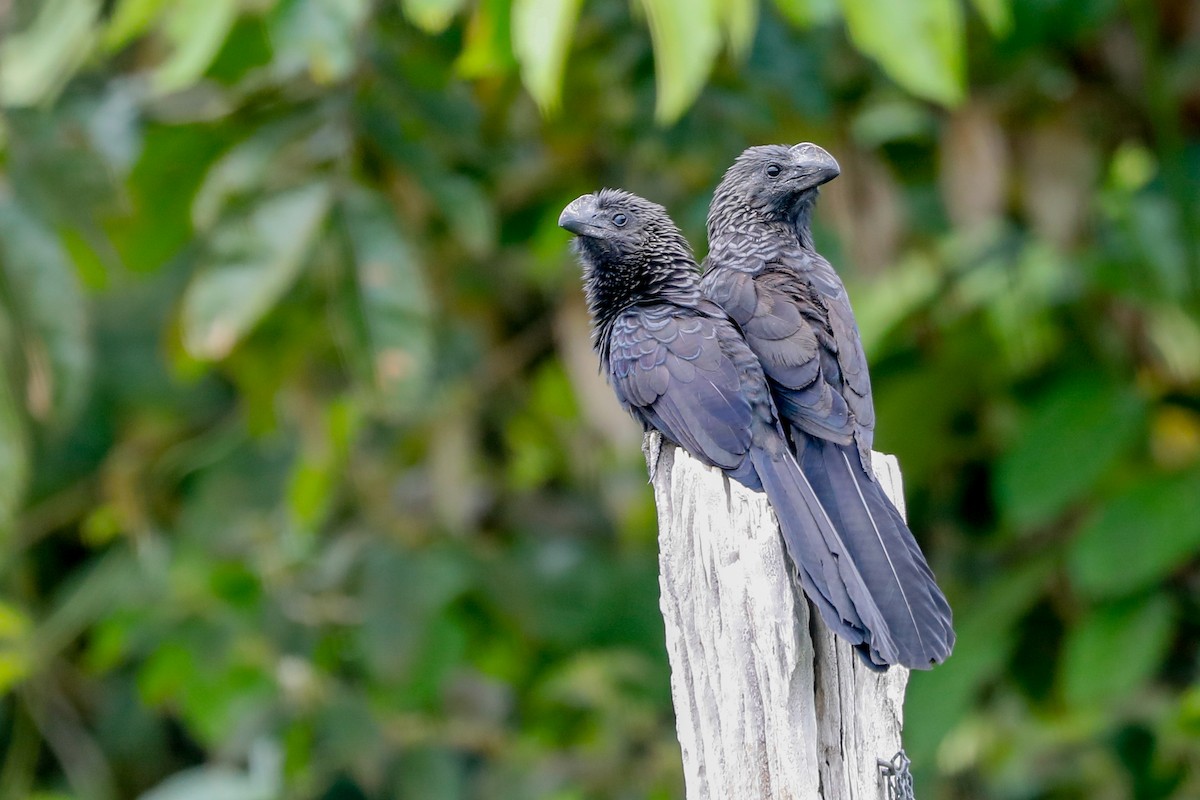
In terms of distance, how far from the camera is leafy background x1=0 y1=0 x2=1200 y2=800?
151 inches

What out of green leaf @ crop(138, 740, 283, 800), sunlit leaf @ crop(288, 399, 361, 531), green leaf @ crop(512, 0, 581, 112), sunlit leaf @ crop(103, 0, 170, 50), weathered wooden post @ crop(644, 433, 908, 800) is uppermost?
sunlit leaf @ crop(103, 0, 170, 50)

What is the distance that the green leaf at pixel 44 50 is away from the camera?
344 centimetres

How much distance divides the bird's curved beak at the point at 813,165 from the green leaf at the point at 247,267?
1.40 m

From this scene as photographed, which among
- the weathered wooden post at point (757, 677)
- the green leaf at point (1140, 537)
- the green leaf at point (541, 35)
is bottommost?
the weathered wooden post at point (757, 677)

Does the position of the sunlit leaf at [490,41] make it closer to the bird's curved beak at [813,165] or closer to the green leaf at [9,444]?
the bird's curved beak at [813,165]

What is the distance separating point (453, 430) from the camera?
5.05m

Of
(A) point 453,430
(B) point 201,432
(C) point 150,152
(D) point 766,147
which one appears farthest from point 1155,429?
(B) point 201,432

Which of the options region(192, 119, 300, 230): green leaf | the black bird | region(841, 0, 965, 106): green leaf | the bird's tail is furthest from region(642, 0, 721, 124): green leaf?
region(192, 119, 300, 230): green leaf

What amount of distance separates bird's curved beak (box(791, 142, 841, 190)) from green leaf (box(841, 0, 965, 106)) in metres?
A: 0.56

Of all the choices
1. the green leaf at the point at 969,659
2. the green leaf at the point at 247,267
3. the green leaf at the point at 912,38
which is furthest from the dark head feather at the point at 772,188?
the green leaf at the point at 969,659

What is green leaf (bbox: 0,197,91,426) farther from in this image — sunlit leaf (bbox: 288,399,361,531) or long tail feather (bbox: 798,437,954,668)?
long tail feather (bbox: 798,437,954,668)

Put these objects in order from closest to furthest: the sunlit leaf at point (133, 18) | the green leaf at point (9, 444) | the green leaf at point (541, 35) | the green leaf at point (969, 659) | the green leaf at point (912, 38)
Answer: the green leaf at point (541, 35), the green leaf at point (912, 38), the green leaf at point (9, 444), the sunlit leaf at point (133, 18), the green leaf at point (969, 659)

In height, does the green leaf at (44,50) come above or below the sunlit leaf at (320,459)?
above

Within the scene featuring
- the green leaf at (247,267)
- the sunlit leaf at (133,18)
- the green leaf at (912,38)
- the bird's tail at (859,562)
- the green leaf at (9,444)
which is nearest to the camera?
the bird's tail at (859,562)
